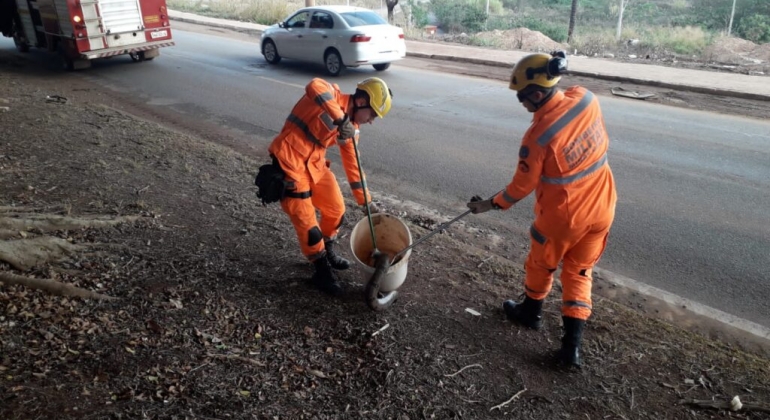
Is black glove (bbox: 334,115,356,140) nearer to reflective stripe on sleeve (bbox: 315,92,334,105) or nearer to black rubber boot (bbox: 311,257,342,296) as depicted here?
reflective stripe on sleeve (bbox: 315,92,334,105)

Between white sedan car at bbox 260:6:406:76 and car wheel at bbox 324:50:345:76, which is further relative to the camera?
car wheel at bbox 324:50:345:76

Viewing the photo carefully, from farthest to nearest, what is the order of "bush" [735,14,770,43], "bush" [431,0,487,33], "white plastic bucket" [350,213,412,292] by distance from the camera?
"bush" [431,0,487,33] < "bush" [735,14,770,43] < "white plastic bucket" [350,213,412,292]

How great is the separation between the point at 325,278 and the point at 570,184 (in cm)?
182

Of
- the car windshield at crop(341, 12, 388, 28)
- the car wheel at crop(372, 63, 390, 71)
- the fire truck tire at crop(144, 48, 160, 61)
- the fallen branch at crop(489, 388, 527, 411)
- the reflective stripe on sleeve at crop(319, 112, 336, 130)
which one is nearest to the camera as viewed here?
the fallen branch at crop(489, 388, 527, 411)

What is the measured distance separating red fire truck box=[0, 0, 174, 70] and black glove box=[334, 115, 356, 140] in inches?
435

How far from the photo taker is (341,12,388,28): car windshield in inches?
504

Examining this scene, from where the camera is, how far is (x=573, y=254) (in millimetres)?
3367

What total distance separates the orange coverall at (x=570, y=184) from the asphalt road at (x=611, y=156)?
172 centimetres

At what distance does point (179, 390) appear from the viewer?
9.25 feet

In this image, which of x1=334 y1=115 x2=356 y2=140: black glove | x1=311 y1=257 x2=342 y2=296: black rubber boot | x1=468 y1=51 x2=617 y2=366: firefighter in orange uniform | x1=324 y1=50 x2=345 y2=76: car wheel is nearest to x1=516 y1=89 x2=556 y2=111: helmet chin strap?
x1=468 y1=51 x2=617 y2=366: firefighter in orange uniform

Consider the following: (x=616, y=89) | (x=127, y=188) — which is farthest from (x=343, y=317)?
(x=616, y=89)

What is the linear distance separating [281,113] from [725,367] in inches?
311

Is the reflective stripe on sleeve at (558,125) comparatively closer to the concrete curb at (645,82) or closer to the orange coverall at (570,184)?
the orange coverall at (570,184)

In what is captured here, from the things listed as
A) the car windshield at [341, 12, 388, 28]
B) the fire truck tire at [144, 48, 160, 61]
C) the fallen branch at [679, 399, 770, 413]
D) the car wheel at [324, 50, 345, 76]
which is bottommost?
the fallen branch at [679, 399, 770, 413]
